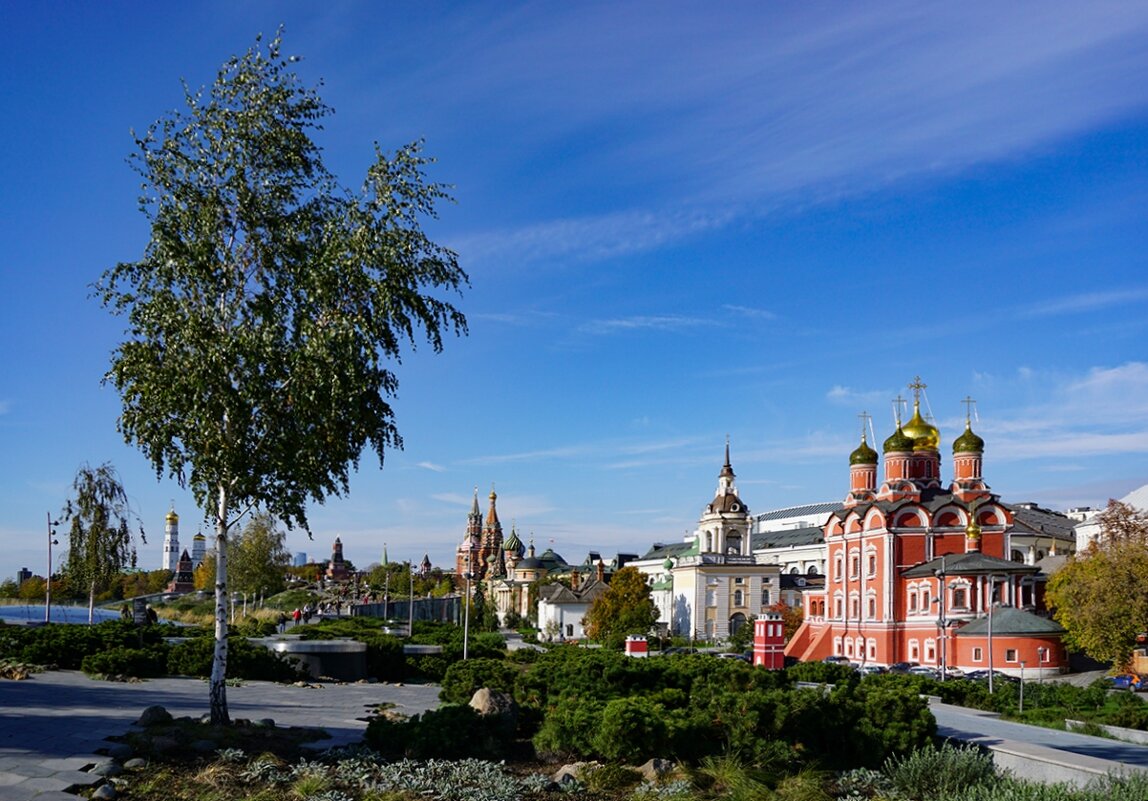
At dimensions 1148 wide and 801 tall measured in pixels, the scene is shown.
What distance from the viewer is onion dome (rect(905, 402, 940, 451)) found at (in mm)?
61812

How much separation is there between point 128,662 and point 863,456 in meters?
48.6

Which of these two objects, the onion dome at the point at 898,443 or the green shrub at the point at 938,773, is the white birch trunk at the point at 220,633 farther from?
the onion dome at the point at 898,443

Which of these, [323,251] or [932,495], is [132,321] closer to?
[323,251]

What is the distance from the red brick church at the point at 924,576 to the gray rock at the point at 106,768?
37.2 meters

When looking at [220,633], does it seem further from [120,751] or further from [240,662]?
[240,662]

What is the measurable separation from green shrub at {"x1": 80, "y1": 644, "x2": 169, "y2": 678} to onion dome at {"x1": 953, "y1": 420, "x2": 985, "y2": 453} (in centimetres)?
4736

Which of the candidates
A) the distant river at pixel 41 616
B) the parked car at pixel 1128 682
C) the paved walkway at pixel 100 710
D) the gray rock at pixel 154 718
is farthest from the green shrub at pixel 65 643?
the parked car at pixel 1128 682

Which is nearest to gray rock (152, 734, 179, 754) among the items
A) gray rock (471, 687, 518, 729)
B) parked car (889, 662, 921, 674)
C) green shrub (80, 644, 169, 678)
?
gray rock (471, 687, 518, 729)

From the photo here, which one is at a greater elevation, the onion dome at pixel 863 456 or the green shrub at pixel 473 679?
the onion dome at pixel 863 456

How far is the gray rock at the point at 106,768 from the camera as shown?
1160 centimetres

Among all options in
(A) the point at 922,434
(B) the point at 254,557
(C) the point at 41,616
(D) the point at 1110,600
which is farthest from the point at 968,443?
(C) the point at 41,616

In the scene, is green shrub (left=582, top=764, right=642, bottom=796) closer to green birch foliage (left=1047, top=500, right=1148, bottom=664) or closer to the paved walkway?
the paved walkway

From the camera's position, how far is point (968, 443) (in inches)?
2349

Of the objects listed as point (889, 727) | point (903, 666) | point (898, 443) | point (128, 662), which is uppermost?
point (898, 443)
